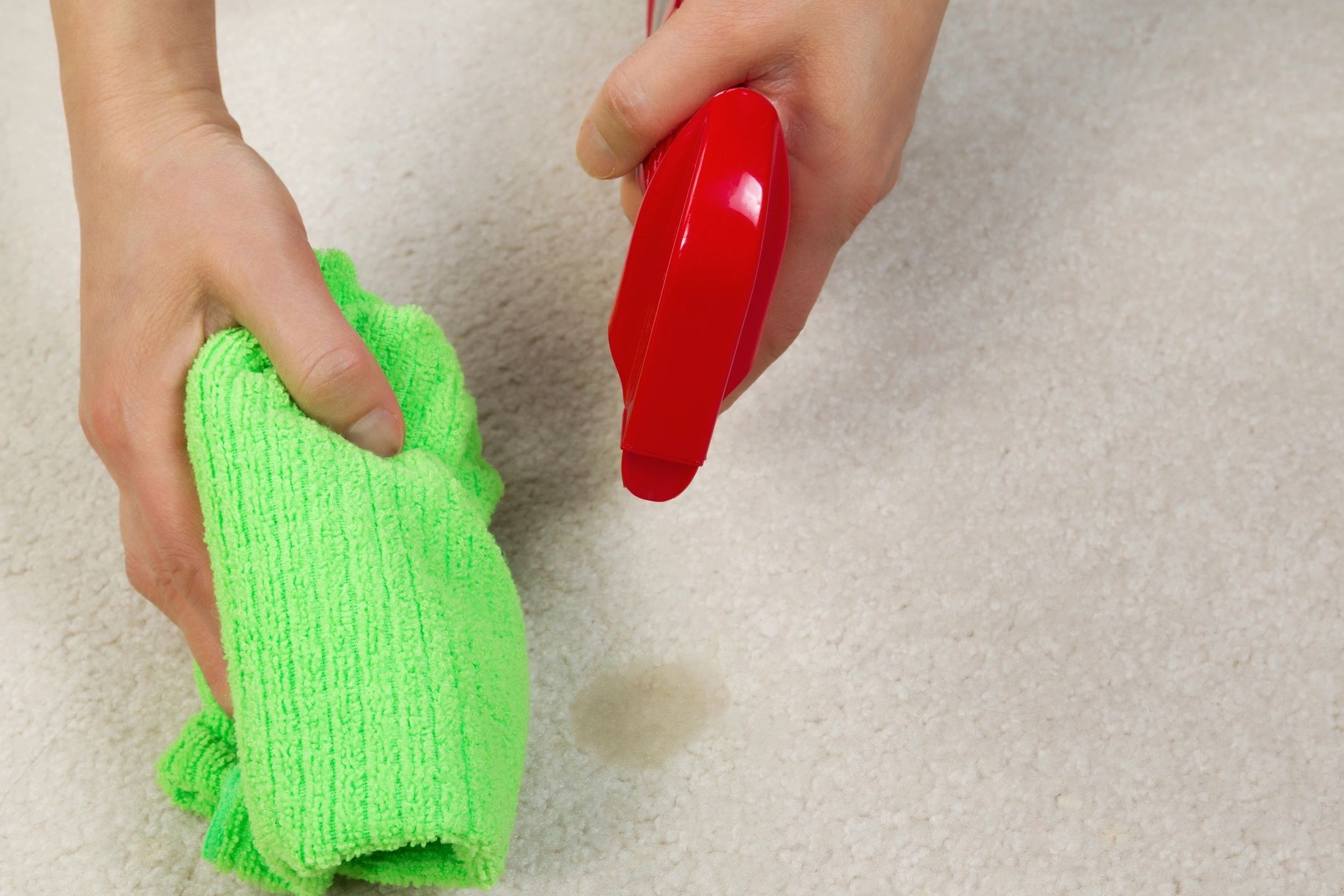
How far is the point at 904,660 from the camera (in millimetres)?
476

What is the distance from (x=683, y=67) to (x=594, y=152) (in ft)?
0.18

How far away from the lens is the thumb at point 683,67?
1.34ft

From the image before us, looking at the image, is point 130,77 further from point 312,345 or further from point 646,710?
point 646,710

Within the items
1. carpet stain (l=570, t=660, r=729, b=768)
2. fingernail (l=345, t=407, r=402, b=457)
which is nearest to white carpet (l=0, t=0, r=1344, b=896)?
carpet stain (l=570, t=660, r=729, b=768)

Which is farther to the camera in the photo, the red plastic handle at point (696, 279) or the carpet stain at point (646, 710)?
the carpet stain at point (646, 710)

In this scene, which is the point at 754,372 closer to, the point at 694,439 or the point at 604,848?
the point at 694,439

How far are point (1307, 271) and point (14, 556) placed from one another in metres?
0.66

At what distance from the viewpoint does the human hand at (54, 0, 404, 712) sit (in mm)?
397

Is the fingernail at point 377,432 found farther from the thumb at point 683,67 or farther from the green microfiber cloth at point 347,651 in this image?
the thumb at point 683,67

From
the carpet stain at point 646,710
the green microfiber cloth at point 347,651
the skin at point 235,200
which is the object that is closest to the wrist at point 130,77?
the skin at point 235,200

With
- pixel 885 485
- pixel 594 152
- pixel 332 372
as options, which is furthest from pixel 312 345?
pixel 885 485

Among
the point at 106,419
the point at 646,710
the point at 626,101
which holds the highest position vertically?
the point at 626,101

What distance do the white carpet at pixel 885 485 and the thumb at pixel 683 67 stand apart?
164mm

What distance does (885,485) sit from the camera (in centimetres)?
52
